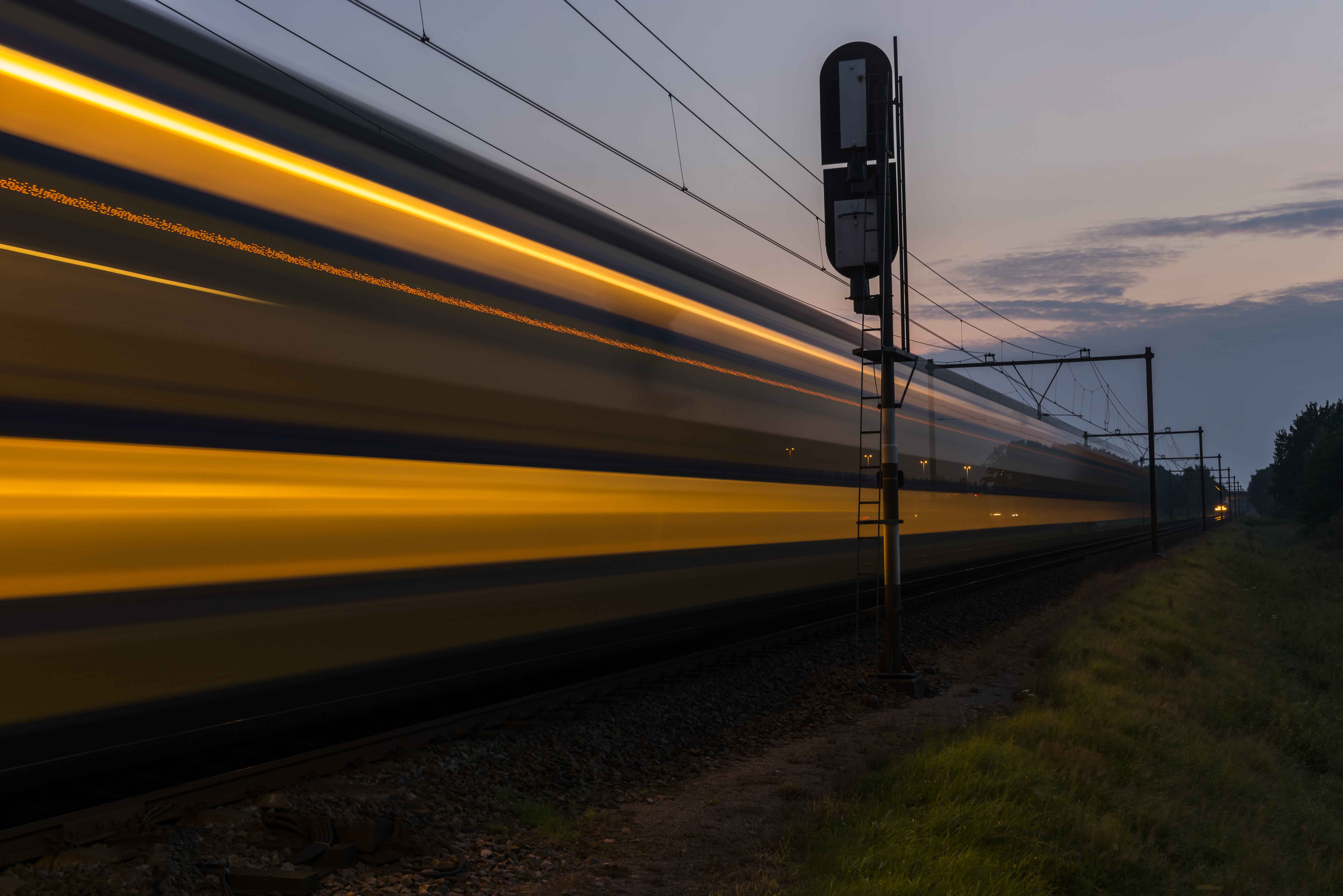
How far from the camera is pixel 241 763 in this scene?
17.2 ft

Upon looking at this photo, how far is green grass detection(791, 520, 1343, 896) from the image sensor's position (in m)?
4.72

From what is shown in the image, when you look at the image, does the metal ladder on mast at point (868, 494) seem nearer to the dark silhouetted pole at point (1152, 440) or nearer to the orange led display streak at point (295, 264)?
the orange led display streak at point (295, 264)

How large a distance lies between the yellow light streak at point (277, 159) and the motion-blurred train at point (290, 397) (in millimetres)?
16

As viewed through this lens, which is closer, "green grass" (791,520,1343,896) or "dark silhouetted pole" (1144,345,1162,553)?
"green grass" (791,520,1343,896)

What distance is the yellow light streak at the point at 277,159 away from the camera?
4.02 metres

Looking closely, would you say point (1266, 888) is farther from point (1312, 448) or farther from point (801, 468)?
point (1312, 448)

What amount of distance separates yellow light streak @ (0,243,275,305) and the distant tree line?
63729 millimetres

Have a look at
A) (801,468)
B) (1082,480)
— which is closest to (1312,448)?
(1082,480)

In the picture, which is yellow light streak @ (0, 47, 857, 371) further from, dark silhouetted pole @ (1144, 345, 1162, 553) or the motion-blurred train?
dark silhouetted pole @ (1144, 345, 1162, 553)

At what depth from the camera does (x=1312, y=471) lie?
214 ft

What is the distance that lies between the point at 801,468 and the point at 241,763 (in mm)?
6450

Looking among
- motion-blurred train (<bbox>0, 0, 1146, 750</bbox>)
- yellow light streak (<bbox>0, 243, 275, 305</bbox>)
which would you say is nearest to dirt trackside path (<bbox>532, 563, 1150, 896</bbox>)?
motion-blurred train (<bbox>0, 0, 1146, 750</bbox>)

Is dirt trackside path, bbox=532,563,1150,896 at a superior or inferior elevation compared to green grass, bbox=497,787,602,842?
inferior

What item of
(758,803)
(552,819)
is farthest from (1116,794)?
(552,819)
